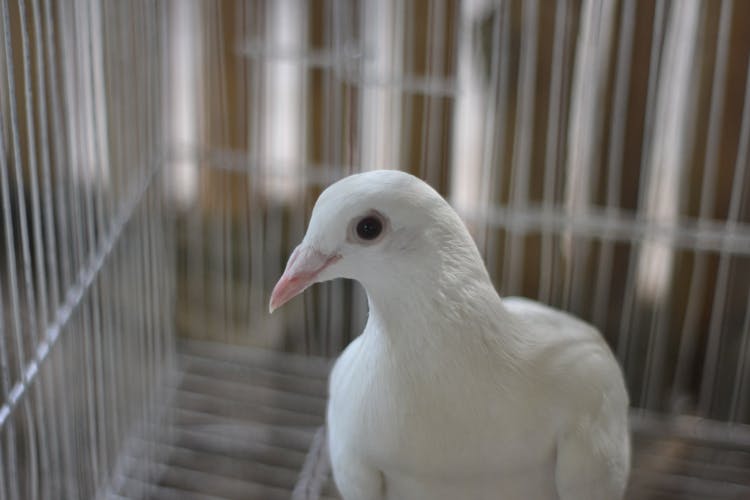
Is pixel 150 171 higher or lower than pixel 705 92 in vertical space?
lower

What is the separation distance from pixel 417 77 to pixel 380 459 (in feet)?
2.57

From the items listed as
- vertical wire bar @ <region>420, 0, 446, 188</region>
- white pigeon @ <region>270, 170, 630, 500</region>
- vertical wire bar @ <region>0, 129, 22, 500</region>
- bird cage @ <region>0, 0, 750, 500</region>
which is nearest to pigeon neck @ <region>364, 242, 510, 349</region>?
white pigeon @ <region>270, 170, 630, 500</region>

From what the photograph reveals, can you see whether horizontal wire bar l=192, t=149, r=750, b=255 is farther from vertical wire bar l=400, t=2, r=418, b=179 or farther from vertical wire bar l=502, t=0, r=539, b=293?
vertical wire bar l=400, t=2, r=418, b=179

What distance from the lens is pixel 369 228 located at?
867mm

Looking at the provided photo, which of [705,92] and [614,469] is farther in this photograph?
[705,92]

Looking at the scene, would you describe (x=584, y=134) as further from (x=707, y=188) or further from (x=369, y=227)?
(x=369, y=227)

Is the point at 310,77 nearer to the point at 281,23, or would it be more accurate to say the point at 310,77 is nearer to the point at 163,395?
the point at 281,23

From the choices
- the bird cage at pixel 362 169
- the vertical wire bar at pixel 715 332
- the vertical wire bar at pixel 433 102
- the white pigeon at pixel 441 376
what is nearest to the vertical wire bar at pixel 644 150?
the bird cage at pixel 362 169

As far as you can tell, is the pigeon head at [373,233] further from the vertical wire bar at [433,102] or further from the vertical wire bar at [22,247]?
the vertical wire bar at [433,102]

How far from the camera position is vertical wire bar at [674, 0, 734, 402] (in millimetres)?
1461

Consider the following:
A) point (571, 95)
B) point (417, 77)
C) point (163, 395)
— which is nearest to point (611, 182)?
point (571, 95)

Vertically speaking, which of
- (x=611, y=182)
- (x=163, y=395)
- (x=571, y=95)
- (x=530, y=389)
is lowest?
(x=163, y=395)

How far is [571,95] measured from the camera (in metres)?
1.58

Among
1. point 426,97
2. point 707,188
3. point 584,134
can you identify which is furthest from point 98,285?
point 707,188
